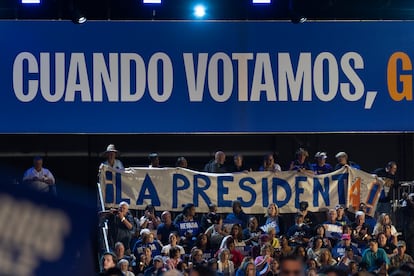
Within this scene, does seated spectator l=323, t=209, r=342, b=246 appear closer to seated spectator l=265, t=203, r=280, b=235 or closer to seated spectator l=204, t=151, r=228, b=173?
seated spectator l=265, t=203, r=280, b=235

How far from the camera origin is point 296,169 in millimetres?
20250

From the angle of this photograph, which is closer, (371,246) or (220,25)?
(371,246)

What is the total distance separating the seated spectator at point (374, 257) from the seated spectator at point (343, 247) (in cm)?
23

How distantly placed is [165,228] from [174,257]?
3.78 feet

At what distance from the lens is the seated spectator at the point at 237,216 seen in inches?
763

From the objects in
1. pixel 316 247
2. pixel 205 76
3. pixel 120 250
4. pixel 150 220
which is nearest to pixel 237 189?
pixel 150 220

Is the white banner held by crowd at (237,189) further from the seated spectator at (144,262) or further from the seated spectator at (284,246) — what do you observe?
the seated spectator at (144,262)

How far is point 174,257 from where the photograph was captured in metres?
17.7

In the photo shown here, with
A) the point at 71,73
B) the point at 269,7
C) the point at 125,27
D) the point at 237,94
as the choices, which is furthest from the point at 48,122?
the point at 269,7

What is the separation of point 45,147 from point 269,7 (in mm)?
5914

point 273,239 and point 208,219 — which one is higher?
point 208,219

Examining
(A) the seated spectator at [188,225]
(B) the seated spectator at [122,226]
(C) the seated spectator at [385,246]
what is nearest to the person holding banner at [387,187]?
(C) the seated spectator at [385,246]

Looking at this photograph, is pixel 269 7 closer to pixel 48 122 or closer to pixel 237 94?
pixel 237 94

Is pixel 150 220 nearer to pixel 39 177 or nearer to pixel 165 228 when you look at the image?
pixel 165 228
